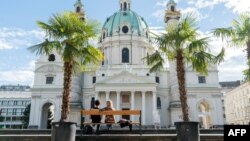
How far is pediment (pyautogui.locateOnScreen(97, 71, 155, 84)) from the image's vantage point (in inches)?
2031

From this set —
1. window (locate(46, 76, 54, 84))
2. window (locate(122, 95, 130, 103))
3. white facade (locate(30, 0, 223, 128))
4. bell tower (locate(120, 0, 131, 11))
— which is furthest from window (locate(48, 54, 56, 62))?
bell tower (locate(120, 0, 131, 11))

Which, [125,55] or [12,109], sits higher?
[125,55]

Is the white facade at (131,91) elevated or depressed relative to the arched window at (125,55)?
depressed

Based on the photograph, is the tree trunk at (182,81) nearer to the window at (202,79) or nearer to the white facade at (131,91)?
the white facade at (131,91)

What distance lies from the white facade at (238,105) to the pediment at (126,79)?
29819 mm

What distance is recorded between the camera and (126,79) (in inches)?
2042

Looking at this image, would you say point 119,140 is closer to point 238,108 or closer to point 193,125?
point 193,125

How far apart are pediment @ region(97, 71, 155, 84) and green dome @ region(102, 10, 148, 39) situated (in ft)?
45.1

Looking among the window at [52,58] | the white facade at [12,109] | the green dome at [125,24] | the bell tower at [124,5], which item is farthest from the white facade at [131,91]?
the white facade at [12,109]

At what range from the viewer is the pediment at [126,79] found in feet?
169

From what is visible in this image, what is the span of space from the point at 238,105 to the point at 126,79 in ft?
137

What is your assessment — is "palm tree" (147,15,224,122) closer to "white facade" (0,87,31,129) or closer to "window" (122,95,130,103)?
"window" (122,95,130,103)

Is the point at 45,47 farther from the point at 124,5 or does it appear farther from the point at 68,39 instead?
the point at 124,5

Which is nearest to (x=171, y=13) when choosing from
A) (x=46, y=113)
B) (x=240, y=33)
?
(x=46, y=113)
